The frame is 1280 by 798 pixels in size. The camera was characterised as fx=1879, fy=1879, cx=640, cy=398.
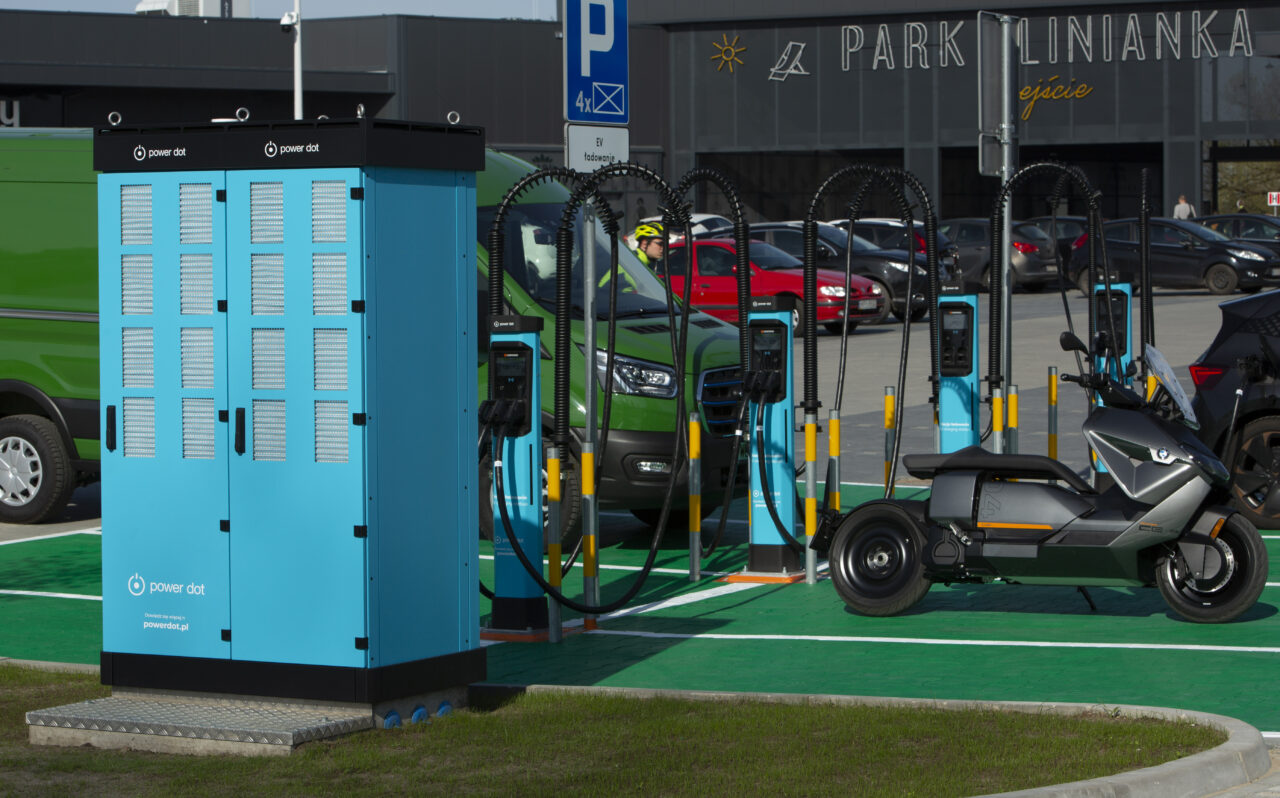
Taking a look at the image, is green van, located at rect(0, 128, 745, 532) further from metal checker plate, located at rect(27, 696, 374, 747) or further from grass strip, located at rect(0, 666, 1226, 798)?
metal checker plate, located at rect(27, 696, 374, 747)

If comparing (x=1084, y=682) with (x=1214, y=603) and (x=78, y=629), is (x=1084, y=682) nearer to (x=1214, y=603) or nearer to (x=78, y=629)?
(x=1214, y=603)

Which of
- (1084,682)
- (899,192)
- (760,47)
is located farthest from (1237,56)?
(1084,682)

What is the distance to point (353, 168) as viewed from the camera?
22.9 ft

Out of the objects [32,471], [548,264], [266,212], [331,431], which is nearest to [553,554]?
[331,431]

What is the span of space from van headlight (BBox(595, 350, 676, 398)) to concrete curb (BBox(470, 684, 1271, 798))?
3.85 m

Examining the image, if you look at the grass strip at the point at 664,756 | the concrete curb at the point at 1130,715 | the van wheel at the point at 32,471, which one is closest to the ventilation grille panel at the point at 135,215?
the grass strip at the point at 664,756

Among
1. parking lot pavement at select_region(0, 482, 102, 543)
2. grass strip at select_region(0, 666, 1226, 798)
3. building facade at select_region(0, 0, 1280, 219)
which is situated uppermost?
building facade at select_region(0, 0, 1280, 219)

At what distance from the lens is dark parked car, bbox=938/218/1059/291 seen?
36.0 m

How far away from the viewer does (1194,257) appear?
34.2 m

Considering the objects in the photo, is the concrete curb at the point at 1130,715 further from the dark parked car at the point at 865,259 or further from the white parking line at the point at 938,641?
the dark parked car at the point at 865,259

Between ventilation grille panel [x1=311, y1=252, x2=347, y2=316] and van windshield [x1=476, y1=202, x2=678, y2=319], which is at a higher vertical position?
van windshield [x1=476, y1=202, x2=678, y2=319]

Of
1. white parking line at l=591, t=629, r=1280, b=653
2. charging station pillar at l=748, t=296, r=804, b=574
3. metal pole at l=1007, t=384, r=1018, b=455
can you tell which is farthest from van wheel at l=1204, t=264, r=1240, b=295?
white parking line at l=591, t=629, r=1280, b=653

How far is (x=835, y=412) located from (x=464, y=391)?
357 centimetres

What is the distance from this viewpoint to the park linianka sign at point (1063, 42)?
5000 centimetres
